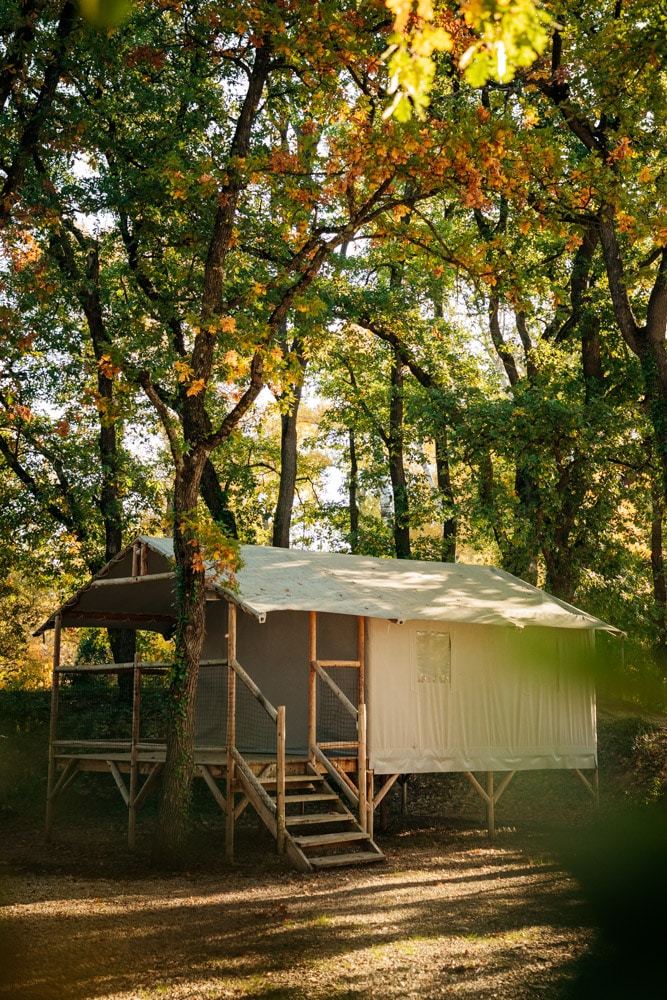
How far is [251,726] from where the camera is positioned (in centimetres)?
1245

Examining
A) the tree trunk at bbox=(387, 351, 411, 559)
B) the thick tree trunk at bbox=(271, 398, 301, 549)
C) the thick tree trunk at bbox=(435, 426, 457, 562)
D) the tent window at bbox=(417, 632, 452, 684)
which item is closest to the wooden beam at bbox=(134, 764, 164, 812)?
the tent window at bbox=(417, 632, 452, 684)

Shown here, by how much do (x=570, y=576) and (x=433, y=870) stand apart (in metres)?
7.39

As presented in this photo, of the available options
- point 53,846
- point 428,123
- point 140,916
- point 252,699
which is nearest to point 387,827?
point 252,699

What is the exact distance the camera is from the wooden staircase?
952 cm

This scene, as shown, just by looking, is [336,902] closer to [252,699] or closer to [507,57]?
[252,699]

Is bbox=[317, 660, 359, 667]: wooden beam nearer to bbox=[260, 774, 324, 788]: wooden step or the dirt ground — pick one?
bbox=[260, 774, 324, 788]: wooden step

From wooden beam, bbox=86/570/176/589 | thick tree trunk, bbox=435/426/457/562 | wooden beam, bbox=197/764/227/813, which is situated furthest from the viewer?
thick tree trunk, bbox=435/426/457/562

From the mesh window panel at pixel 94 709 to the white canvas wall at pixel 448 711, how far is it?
19.9ft

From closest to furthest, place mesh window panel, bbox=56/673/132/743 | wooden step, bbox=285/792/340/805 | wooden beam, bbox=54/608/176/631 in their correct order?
wooden step, bbox=285/792/340/805, wooden beam, bbox=54/608/176/631, mesh window panel, bbox=56/673/132/743

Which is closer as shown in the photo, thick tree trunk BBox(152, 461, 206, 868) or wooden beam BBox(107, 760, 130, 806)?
thick tree trunk BBox(152, 461, 206, 868)

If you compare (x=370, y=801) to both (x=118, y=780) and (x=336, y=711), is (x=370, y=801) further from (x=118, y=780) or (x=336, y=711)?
(x=118, y=780)

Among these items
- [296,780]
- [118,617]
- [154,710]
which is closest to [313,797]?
[296,780]

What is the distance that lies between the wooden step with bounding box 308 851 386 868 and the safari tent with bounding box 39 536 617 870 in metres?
0.02

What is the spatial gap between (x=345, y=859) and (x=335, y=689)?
1.73m
